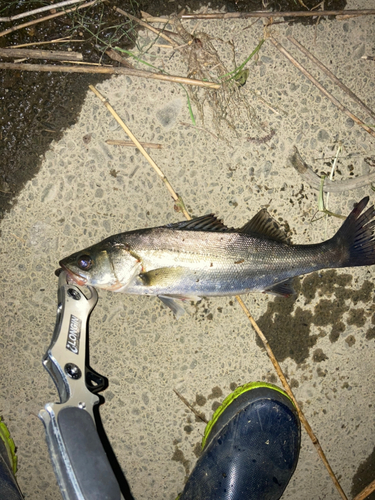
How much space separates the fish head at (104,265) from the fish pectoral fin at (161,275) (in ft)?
0.30

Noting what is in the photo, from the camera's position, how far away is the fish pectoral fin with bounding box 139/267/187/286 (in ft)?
9.55

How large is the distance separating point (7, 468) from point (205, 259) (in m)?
2.67

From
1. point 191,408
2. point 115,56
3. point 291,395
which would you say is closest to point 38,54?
point 115,56

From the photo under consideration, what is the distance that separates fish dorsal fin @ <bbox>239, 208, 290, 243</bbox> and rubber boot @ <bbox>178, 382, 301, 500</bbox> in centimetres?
154

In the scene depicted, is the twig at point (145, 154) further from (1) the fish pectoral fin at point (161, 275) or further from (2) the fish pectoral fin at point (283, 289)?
(2) the fish pectoral fin at point (283, 289)

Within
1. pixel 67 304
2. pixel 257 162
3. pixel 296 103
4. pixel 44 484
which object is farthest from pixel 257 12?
pixel 44 484

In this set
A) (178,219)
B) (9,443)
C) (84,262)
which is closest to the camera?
(84,262)

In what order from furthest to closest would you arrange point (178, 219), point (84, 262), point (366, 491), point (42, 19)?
point (366, 491)
point (178, 219)
point (42, 19)
point (84, 262)

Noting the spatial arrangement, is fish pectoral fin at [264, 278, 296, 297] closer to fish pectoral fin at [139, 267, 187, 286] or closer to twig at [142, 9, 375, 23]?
fish pectoral fin at [139, 267, 187, 286]

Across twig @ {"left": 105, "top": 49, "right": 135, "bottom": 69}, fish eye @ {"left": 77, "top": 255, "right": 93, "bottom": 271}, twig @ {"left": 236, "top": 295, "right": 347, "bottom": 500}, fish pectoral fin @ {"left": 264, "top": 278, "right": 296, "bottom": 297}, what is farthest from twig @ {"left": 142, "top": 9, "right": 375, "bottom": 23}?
twig @ {"left": 236, "top": 295, "right": 347, "bottom": 500}

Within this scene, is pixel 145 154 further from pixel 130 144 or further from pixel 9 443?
pixel 9 443

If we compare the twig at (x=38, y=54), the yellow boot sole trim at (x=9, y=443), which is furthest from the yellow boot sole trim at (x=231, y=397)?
the twig at (x=38, y=54)

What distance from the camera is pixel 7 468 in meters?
3.27

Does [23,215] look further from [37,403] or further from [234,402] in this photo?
[234,402]
